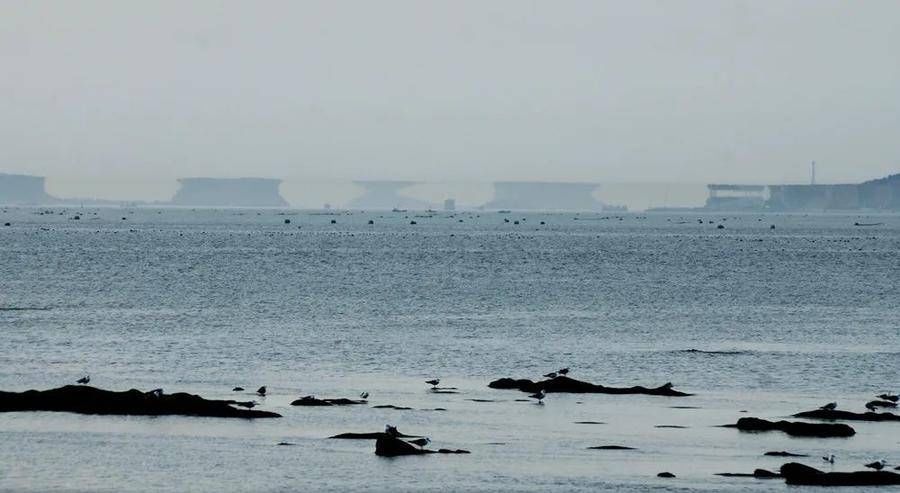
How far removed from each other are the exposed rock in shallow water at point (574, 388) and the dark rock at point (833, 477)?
13337mm

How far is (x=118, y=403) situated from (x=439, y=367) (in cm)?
1449

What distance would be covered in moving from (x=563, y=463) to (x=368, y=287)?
69095 millimetres

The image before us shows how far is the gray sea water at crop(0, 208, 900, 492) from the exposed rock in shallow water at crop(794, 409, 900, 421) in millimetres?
979

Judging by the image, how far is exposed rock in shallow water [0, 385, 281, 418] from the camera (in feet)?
135

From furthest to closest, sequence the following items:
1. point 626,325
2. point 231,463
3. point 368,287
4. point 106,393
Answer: point 368,287 → point 626,325 → point 106,393 → point 231,463

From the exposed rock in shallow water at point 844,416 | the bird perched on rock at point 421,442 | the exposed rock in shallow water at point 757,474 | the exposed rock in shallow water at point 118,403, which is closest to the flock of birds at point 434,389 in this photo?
the bird perched on rock at point 421,442

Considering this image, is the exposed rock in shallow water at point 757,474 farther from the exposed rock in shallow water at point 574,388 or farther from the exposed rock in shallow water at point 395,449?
the exposed rock in shallow water at point 574,388

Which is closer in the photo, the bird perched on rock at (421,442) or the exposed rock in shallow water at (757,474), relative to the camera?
the exposed rock in shallow water at (757,474)

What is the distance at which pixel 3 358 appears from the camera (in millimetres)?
54156

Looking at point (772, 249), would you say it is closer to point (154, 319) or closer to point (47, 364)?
point (154, 319)

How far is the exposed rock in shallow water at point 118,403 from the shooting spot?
41.0 m

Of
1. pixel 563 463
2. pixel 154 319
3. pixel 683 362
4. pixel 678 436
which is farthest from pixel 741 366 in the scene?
pixel 154 319

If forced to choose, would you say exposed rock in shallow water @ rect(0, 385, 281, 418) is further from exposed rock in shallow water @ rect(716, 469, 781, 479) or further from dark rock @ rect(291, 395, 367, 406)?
exposed rock in shallow water @ rect(716, 469, 781, 479)

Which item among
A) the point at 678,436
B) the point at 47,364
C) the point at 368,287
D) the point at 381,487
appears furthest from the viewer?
the point at 368,287
